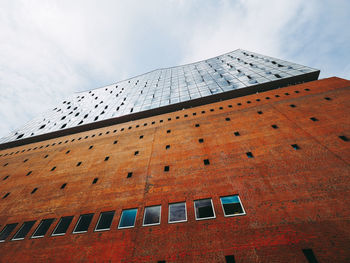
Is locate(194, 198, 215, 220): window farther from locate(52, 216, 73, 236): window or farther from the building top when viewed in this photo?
the building top

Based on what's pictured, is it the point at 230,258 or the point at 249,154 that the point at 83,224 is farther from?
the point at 249,154

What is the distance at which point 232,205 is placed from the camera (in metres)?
6.68

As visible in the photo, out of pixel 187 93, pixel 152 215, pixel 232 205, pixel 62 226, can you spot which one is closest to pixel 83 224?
pixel 62 226

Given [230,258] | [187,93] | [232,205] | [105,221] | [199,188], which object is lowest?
[230,258]

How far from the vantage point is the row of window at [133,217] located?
6637 millimetres

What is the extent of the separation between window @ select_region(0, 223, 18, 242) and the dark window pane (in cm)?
773

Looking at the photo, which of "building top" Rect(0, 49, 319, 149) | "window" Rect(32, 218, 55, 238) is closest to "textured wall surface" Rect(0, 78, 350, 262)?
"window" Rect(32, 218, 55, 238)

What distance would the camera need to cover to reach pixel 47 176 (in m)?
11.6

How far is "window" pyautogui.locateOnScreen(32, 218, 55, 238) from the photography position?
25.4ft

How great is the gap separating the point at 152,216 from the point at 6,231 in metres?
8.45

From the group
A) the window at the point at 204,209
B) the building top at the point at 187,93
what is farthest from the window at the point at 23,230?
the building top at the point at 187,93

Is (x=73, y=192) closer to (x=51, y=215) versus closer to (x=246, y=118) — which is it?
(x=51, y=215)

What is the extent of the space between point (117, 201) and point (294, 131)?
10882mm

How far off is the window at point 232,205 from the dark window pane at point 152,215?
9.76 feet
